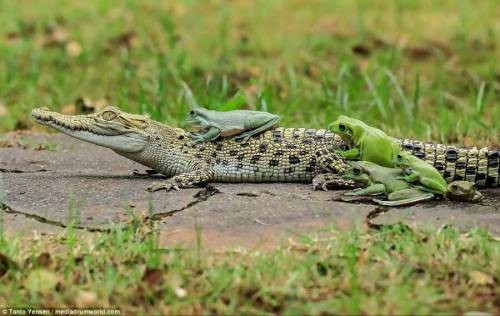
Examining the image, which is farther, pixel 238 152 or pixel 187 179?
pixel 238 152

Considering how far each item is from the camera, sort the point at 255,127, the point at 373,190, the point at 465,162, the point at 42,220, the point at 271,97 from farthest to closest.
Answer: the point at 271,97, the point at 255,127, the point at 465,162, the point at 373,190, the point at 42,220

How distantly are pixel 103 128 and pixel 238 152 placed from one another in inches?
34.9

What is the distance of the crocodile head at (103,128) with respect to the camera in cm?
563

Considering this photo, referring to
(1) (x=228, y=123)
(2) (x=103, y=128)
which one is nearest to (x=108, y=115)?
(2) (x=103, y=128)

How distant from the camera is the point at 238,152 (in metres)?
5.77

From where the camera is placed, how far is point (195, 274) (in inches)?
160

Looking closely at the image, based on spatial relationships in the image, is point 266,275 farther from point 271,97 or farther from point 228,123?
point 271,97

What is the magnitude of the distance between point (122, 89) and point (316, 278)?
5005 mm

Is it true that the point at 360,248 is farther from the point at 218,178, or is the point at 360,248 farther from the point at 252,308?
the point at 218,178

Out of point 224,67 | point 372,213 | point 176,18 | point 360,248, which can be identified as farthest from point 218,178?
point 176,18

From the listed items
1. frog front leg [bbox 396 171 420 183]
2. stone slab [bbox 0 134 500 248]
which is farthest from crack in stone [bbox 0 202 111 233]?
frog front leg [bbox 396 171 420 183]

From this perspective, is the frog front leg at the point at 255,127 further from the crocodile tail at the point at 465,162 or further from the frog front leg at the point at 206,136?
the crocodile tail at the point at 465,162

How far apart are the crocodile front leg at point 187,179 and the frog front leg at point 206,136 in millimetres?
213

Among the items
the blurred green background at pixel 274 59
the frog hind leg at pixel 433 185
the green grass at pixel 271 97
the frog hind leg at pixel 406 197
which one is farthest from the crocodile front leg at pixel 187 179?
the blurred green background at pixel 274 59
